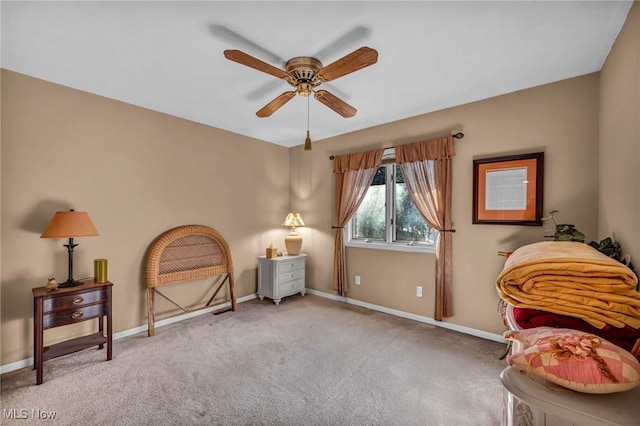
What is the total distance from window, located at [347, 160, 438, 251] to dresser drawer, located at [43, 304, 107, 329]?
9.82ft

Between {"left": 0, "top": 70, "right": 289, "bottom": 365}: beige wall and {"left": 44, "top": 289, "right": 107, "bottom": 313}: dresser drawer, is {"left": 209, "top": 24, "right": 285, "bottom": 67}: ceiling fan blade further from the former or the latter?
{"left": 44, "top": 289, "right": 107, "bottom": 313}: dresser drawer

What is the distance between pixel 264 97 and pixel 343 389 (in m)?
2.82

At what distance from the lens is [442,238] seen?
3.21 metres

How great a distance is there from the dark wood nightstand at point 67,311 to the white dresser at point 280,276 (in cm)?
198

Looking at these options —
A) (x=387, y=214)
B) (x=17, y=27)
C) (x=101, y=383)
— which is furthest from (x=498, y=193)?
(x=17, y=27)

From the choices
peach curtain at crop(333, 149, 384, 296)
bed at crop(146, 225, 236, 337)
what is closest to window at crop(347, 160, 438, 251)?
peach curtain at crop(333, 149, 384, 296)

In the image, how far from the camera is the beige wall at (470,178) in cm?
247

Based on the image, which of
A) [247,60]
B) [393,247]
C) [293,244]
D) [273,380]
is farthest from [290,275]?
[247,60]

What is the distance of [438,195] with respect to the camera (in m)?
3.25

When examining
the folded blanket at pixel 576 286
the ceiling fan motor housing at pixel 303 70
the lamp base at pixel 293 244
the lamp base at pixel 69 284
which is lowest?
the lamp base at pixel 69 284

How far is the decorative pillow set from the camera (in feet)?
2.30

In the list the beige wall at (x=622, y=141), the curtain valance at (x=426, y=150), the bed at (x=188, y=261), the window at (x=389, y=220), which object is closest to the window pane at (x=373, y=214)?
the window at (x=389, y=220)

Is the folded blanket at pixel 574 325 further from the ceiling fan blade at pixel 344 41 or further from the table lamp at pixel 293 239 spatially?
the table lamp at pixel 293 239

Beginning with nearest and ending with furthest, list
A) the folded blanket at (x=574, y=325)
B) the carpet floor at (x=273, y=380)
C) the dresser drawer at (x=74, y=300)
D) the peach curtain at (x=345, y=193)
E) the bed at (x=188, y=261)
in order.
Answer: the folded blanket at (x=574, y=325), the carpet floor at (x=273, y=380), the dresser drawer at (x=74, y=300), the bed at (x=188, y=261), the peach curtain at (x=345, y=193)
